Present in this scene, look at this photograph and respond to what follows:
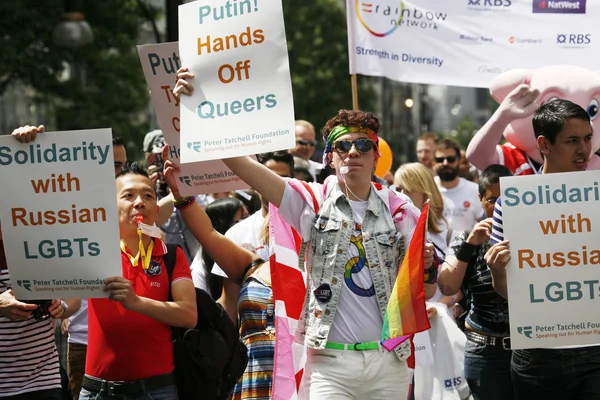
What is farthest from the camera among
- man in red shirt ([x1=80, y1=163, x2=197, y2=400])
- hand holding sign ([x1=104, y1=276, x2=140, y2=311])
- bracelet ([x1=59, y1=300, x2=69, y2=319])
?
bracelet ([x1=59, y1=300, x2=69, y2=319])

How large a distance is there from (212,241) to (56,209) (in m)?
1.04

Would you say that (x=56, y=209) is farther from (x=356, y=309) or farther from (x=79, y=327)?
A: (x=79, y=327)

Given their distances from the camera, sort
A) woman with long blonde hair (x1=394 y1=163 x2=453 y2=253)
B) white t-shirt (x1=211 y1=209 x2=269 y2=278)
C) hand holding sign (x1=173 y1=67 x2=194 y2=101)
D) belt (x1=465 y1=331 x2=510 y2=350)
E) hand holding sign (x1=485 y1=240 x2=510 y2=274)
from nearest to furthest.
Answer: hand holding sign (x1=485 y1=240 x2=510 y2=274)
hand holding sign (x1=173 y1=67 x2=194 y2=101)
belt (x1=465 y1=331 x2=510 y2=350)
white t-shirt (x1=211 y1=209 x2=269 y2=278)
woman with long blonde hair (x1=394 y1=163 x2=453 y2=253)

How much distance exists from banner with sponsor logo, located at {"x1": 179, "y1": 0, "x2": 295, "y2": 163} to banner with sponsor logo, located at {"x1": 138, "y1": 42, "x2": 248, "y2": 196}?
0.90 meters

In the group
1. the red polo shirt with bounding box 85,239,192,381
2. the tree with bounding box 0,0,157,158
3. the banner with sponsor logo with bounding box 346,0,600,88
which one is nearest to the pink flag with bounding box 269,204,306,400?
the red polo shirt with bounding box 85,239,192,381

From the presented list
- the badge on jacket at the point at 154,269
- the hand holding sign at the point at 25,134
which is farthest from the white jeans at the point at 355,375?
the hand holding sign at the point at 25,134

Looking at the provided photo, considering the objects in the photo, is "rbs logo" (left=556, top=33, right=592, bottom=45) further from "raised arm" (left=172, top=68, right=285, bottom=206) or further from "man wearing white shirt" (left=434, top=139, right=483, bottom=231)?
"raised arm" (left=172, top=68, right=285, bottom=206)

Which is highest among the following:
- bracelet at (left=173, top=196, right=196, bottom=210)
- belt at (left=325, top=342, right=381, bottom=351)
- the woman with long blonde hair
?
bracelet at (left=173, top=196, right=196, bottom=210)

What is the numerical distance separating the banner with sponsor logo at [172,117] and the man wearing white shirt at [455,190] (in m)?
4.65

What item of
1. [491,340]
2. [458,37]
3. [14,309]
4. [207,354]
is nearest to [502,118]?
[491,340]

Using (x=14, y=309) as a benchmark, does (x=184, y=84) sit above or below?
above

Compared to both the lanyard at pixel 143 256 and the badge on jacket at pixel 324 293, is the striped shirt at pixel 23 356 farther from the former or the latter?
the badge on jacket at pixel 324 293

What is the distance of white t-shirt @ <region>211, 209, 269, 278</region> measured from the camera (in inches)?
276

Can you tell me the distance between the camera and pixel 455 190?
11.4m
